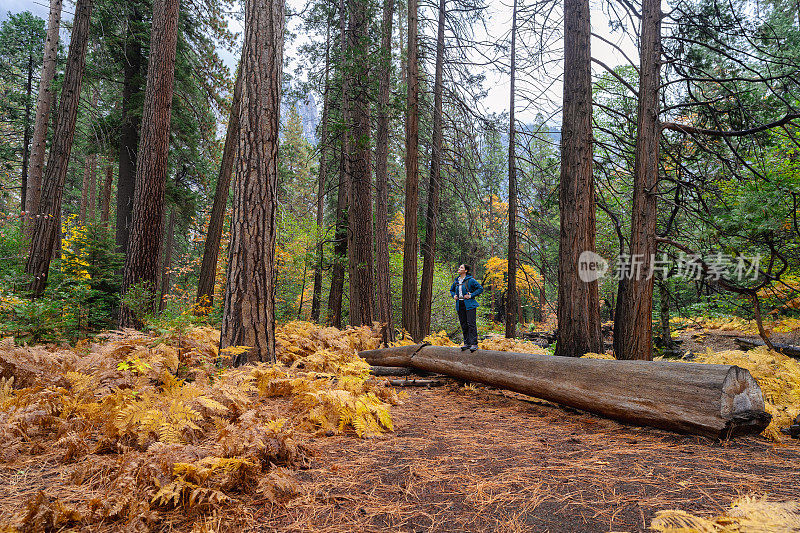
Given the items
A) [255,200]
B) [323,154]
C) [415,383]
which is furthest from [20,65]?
[415,383]

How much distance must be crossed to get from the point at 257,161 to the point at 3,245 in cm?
949

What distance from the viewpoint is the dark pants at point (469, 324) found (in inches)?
291

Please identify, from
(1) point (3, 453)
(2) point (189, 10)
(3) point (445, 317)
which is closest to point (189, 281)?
(3) point (445, 317)

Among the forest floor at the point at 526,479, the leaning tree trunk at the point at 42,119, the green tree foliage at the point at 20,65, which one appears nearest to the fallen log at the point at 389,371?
the forest floor at the point at 526,479

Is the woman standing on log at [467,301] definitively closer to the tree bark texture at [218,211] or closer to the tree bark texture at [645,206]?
the tree bark texture at [645,206]

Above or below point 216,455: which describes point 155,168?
above

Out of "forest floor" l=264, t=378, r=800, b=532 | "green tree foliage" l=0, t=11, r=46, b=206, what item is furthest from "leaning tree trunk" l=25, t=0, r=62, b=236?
"forest floor" l=264, t=378, r=800, b=532

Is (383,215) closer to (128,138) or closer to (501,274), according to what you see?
(128,138)

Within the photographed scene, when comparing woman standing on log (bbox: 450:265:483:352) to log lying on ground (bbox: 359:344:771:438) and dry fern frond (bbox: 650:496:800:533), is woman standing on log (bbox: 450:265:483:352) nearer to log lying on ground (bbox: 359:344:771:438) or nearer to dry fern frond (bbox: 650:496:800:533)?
log lying on ground (bbox: 359:344:771:438)

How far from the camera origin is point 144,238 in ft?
26.1

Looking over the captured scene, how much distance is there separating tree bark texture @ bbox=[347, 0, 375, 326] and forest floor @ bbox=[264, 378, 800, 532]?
7.11 meters

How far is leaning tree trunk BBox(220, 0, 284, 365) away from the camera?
17.1 ft

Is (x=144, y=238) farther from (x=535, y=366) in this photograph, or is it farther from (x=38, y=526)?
(x=535, y=366)

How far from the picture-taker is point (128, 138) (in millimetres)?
12875
